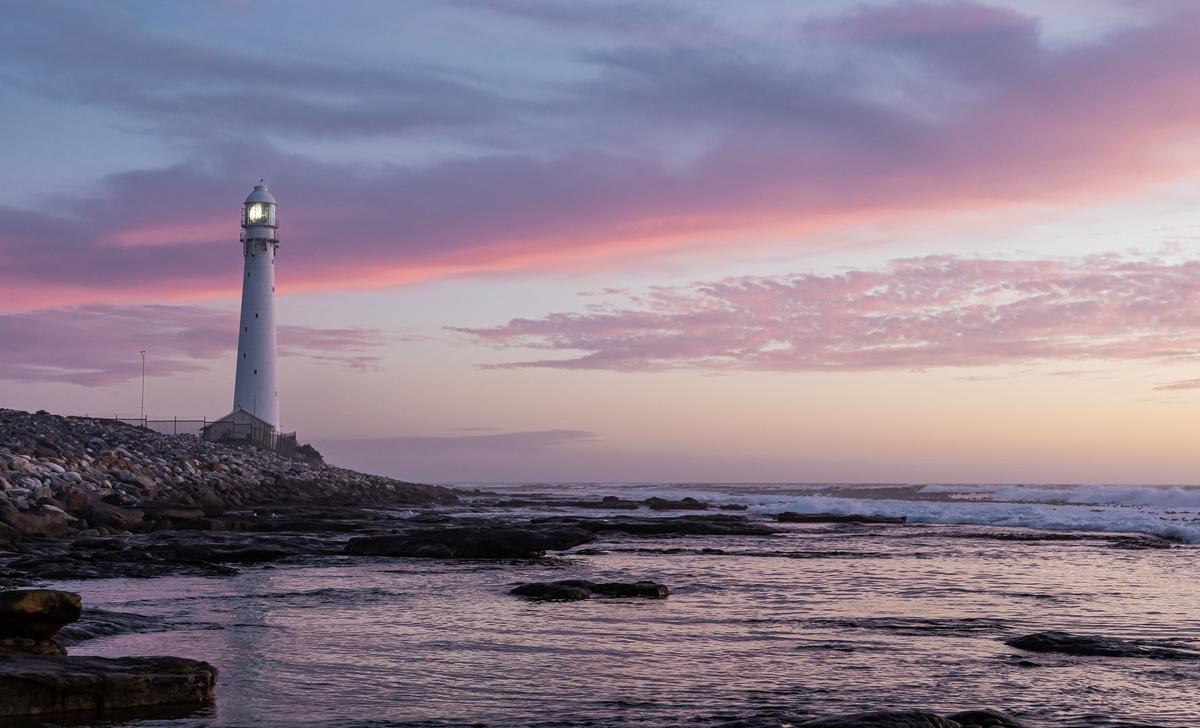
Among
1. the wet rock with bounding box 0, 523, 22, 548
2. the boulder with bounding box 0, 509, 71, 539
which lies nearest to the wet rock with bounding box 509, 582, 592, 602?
the wet rock with bounding box 0, 523, 22, 548

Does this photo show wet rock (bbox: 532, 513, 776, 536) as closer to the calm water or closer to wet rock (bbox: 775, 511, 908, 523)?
wet rock (bbox: 775, 511, 908, 523)

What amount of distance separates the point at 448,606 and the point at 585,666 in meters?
5.26

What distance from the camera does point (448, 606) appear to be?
52.9ft

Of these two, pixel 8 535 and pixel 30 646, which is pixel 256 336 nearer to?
pixel 8 535

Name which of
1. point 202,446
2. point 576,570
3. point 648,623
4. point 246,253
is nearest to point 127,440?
point 202,446

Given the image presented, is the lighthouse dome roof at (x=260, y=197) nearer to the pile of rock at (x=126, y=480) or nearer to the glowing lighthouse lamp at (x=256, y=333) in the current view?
the glowing lighthouse lamp at (x=256, y=333)

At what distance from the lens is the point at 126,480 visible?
37.2m

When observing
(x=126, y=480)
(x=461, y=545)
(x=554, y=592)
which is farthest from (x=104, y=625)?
(x=126, y=480)

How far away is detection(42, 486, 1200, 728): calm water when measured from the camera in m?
9.46

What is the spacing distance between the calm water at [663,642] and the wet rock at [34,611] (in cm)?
71

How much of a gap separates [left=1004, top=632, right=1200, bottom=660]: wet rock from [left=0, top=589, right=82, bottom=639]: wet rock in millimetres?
10763

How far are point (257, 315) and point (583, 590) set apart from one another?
1896 inches

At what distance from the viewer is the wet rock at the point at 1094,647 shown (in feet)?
40.5

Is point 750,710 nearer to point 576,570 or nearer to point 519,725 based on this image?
point 519,725
